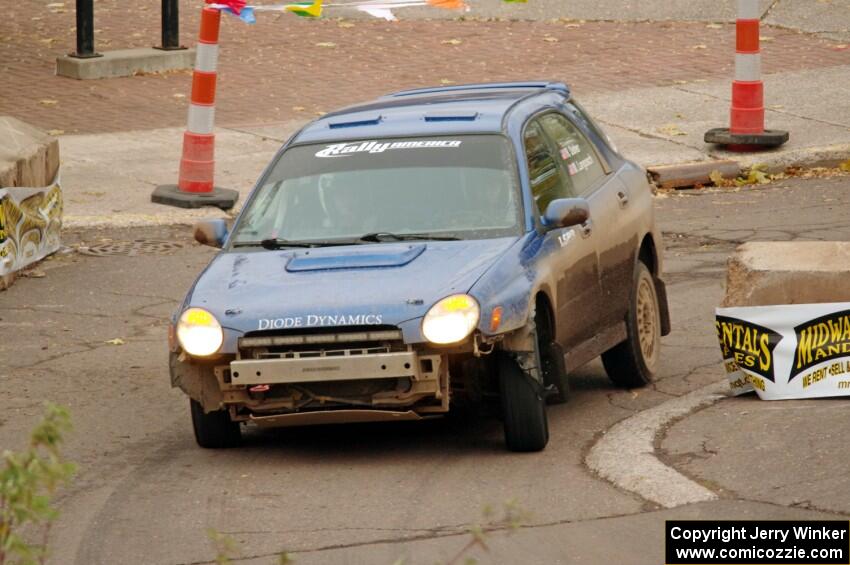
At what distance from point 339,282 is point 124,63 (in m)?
12.4

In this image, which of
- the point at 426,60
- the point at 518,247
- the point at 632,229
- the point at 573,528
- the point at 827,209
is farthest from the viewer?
the point at 426,60

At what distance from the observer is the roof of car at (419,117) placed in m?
8.61

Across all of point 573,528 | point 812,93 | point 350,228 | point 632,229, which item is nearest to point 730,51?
point 812,93

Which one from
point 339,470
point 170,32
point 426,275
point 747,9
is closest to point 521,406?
point 426,275

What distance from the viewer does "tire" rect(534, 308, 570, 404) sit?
25.5ft

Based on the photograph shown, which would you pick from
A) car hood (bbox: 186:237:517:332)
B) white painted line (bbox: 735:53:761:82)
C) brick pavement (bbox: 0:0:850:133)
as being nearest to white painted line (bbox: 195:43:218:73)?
brick pavement (bbox: 0:0:850:133)

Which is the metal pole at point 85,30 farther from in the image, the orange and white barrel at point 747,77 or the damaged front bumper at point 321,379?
the damaged front bumper at point 321,379

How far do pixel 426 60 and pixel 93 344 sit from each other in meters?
10.4

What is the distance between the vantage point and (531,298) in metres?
7.55

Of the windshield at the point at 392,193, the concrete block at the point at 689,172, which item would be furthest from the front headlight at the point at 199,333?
the concrete block at the point at 689,172

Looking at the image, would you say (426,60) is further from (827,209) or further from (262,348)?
(262,348)

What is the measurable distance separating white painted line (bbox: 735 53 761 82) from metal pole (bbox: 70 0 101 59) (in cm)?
725

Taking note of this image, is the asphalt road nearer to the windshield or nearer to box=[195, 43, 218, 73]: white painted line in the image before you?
the windshield

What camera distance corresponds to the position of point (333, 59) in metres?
20.2
